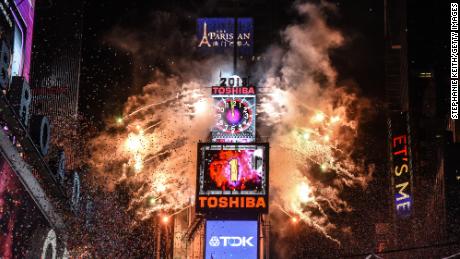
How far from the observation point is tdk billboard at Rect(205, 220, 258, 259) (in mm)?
34688

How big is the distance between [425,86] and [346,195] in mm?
10581

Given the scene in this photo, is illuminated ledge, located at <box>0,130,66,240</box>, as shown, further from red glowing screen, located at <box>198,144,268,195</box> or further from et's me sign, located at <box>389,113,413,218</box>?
et's me sign, located at <box>389,113,413,218</box>

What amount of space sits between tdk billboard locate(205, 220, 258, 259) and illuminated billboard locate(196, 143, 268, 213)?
1067mm

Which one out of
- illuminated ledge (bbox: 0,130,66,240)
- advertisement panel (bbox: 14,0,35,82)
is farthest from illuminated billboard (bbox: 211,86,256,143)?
illuminated ledge (bbox: 0,130,66,240)

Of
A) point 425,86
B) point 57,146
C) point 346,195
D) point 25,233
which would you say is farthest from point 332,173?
point 25,233

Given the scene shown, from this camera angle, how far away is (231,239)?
115ft

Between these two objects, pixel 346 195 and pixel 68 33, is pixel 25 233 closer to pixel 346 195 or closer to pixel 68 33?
pixel 68 33

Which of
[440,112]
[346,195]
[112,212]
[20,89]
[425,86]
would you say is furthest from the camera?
[425,86]

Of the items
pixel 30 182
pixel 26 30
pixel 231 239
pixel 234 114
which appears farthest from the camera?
pixel 234 114

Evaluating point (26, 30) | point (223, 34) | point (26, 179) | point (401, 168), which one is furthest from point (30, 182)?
point (223, 34)

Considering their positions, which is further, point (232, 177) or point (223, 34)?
point (223, 34)

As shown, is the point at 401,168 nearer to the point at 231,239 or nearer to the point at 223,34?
the point at 231,239

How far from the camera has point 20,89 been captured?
18609mm

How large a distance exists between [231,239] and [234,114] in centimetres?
718
